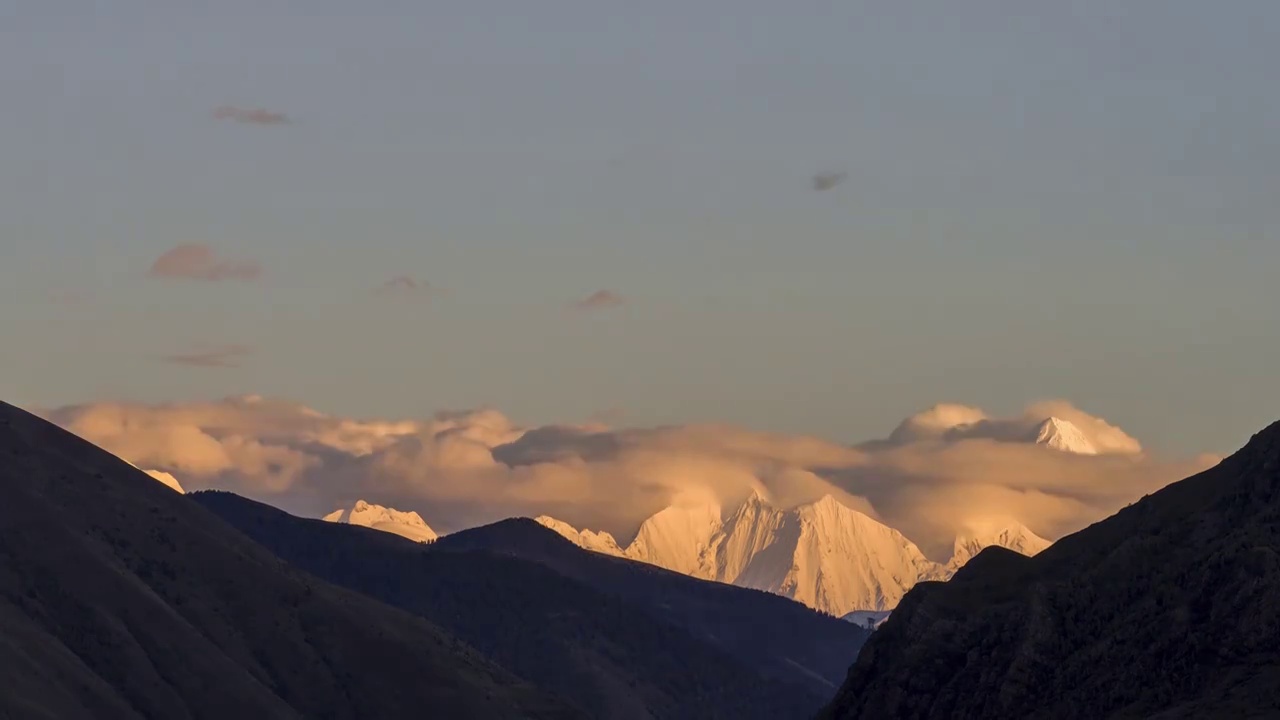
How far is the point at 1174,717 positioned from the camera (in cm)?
19250

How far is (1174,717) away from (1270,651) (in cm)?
1251

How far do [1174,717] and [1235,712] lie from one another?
19.2 ft

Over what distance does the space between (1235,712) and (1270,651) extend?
1212 cm

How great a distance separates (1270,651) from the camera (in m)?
198

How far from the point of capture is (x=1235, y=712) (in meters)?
188
